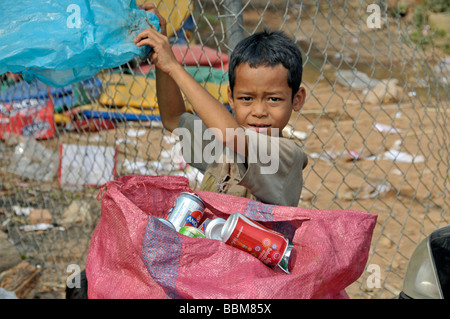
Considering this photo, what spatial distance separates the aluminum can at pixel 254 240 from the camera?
1.50 m

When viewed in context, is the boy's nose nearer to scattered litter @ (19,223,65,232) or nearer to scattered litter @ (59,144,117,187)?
scattered litter @ (19,223,65,232)

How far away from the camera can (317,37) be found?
988 centimetres

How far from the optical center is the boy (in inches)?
68.1

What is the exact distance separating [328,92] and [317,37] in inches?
111

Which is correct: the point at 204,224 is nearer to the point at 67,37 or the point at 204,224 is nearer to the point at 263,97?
the point at 263,97

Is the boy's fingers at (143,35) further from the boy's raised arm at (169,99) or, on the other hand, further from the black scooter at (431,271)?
the black scooter at (431,271)

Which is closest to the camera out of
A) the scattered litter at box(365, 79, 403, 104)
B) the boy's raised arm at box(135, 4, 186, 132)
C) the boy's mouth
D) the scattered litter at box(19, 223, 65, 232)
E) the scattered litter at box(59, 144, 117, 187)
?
the boy's mouth

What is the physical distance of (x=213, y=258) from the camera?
4.84 ft

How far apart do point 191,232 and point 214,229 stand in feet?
0.26

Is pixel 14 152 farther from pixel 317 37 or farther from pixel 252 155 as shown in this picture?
pixel 317 37

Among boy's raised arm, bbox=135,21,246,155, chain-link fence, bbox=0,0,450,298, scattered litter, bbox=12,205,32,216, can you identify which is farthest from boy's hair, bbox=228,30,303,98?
scattered litter, bbox=12,205,32,216

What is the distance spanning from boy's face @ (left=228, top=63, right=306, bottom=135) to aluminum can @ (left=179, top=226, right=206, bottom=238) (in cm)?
47

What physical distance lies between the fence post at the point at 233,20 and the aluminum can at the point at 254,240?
1.08 m

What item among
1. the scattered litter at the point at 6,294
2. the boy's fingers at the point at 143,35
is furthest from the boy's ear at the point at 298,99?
the scattered litter at the point at 6,294
